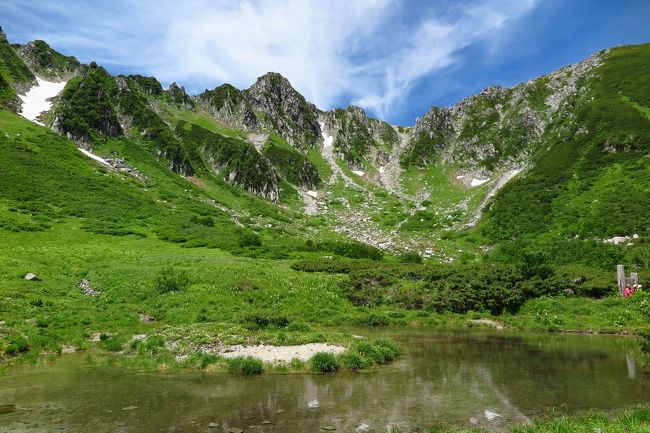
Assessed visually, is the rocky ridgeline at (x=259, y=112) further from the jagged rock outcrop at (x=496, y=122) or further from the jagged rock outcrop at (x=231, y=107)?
the jagged rock outcrop at (x=496, y=122)

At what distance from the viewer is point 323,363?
20.0 meters

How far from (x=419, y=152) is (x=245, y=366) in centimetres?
16446

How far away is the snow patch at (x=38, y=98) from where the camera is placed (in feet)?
382

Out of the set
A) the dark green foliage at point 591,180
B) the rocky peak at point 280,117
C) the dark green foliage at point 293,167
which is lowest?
the dark green foliage at point 591,180

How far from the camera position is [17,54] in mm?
158625

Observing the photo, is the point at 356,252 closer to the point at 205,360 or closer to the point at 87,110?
the point at 205,360

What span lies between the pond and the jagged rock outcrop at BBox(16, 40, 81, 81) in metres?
177

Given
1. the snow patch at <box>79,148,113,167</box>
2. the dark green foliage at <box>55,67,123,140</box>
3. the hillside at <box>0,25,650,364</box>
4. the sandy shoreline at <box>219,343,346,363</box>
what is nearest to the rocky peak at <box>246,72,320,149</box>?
the hillside at <box>0,25,650,364</box>

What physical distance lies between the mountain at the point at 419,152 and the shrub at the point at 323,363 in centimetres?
4796

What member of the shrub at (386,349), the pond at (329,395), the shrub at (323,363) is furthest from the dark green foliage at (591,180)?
the shrub at (323,363)

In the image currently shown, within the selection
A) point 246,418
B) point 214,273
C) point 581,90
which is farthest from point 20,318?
point 581,90

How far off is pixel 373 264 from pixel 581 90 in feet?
382

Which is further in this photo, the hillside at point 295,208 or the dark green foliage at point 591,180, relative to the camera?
the dark green foliage at point 591,180

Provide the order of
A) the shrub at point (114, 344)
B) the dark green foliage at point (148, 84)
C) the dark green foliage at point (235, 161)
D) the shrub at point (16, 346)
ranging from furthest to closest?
1. the dark green foliage at point (148, 84)
2. the dark green foliage at point (235, 161)
3. the shrub at point (114, 344)
4. the shrub at point (16, 346)
